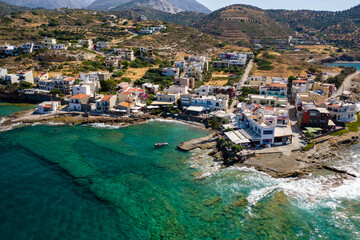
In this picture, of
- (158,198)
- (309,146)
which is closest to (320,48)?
(309,146)

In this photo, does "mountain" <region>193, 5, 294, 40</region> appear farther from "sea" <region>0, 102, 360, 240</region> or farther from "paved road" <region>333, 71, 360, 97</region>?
"sea" <region>0, 102, 360, 240</region>

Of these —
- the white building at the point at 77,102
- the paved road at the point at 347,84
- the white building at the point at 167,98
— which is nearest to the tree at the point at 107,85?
the white building at the point at 77,102

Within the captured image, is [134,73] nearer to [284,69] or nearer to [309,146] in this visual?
[284,69]

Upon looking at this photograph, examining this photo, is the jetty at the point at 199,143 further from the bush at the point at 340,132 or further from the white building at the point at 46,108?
the white building at the point at 46,108

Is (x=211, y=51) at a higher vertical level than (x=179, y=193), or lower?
higher

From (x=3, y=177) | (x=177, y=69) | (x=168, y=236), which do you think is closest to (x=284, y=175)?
(x=168, y=236)

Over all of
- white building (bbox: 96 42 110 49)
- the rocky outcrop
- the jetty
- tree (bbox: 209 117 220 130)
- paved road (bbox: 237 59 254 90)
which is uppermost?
white building (bbox: 96 42 110 49)

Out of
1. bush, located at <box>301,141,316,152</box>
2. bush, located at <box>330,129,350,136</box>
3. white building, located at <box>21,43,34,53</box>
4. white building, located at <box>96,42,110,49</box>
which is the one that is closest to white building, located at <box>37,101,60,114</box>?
white building, located at <box>21,43,34,53</box>

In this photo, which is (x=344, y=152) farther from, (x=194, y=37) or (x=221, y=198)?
(x=194, y=37)
